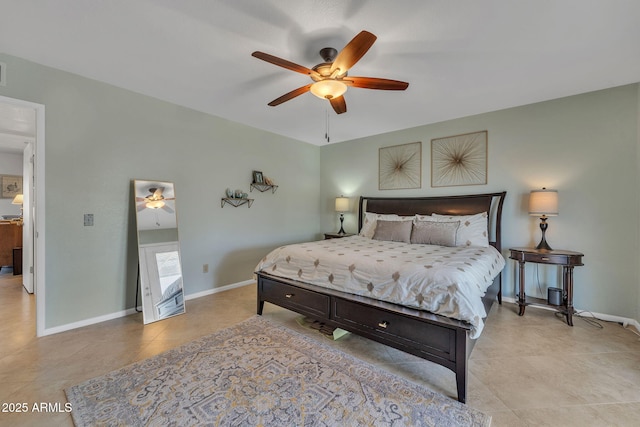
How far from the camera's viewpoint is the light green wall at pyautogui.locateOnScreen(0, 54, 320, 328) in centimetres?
262

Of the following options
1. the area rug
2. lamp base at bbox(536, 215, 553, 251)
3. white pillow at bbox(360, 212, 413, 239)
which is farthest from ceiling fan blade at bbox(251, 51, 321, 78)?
lamp base at bbox(536, 215, 553, 251)

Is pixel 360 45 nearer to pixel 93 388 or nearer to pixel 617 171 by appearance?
pixel 93 388

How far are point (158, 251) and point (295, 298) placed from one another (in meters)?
1.83

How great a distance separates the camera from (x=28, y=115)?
3188mm

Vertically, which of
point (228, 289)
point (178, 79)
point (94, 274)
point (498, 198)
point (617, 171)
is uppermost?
point (178, 79)

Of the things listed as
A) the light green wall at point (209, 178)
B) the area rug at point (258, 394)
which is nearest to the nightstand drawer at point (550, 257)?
the light green wall at point (209, 178)

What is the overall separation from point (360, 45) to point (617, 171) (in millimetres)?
3369

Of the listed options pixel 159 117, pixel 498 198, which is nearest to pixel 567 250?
pixel 498 198

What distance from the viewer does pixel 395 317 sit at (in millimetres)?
2041

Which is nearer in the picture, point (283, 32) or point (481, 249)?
point (283, 32)

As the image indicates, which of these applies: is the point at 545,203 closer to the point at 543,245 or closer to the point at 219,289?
the point at 543,245

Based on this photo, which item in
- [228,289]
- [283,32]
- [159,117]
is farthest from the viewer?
[228,289]

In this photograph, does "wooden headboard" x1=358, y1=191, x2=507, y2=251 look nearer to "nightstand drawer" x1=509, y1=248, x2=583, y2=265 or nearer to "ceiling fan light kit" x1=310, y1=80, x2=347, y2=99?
"nightstand drawer" x1=509, y1=248, x2=583, y2=265

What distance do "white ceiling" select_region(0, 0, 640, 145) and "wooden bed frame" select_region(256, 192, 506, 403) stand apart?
165 cm
